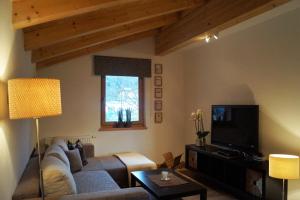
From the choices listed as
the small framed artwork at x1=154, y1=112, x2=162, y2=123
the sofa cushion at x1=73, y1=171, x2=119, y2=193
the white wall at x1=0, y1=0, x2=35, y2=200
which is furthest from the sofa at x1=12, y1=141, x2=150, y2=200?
the small framed artwork at x1=154, y1=112, x2=162, y2=123

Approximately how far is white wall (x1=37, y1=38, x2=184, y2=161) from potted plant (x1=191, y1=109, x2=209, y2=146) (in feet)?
1.90

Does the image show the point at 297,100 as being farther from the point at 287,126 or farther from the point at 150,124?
the point at 150,124

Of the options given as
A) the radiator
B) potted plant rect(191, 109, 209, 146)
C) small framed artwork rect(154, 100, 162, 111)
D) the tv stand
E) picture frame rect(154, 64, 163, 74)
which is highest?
picture frame rect(154, 64, 163, 74)

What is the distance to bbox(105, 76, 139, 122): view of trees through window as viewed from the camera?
210 inches

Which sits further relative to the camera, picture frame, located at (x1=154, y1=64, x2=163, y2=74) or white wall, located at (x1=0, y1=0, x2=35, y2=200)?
picture frame, located at (x1=154, y1=64, x2=163, y2=74)

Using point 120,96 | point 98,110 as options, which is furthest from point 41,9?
point 120,96

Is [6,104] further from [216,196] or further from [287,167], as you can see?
[216,196]

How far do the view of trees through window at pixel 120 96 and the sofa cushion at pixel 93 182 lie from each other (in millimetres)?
1903

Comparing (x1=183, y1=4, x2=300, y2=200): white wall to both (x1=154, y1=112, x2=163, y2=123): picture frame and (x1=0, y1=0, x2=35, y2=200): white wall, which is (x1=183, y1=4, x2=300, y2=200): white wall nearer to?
(x1=154, y1=112, x2=163, y2=123): picture frame

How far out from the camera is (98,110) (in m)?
5.20

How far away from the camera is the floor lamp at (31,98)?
5.28 ft

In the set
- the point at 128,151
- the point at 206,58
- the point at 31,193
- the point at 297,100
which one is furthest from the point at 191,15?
the point at 31,193

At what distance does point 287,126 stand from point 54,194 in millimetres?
2868

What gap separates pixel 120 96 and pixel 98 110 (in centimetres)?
56
